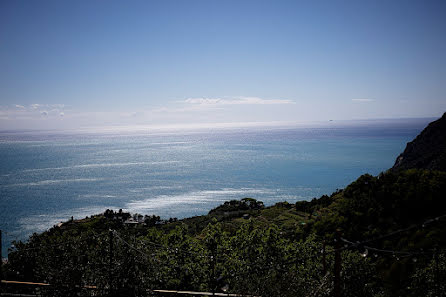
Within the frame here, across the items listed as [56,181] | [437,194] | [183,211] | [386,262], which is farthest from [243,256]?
[56,181]

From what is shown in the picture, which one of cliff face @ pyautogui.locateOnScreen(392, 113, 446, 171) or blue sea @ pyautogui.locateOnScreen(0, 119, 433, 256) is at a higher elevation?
cliff face @ pyautogui.locateOnScreen(392, 113, 446, 171)

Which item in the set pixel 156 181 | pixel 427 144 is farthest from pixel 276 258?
pixel 156 181

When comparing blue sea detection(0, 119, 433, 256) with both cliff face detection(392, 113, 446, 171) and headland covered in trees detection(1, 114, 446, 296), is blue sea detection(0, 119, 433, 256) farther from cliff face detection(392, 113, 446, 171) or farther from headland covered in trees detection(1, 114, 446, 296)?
headland covered in trees detection(1, 114, 446, 296)

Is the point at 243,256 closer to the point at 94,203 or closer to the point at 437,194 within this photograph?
the point at 437,194

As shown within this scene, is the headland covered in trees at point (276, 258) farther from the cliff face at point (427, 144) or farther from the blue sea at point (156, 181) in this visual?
the blue sea at point (156, 181)

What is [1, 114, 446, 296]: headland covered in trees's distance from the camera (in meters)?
9.79

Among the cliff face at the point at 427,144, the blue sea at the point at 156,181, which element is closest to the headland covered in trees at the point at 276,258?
the cliff face at the point at 427,144

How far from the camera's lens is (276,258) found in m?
15.5

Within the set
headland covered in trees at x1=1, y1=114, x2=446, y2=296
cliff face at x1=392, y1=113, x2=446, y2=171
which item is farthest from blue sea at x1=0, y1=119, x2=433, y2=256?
headland covered in trees at x1=1, y1=114, x2=446, y2=296

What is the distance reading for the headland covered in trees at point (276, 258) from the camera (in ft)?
32.1

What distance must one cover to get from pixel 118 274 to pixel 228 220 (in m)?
35.7

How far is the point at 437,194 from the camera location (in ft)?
82.7

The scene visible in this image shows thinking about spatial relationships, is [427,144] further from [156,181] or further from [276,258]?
[156,181]

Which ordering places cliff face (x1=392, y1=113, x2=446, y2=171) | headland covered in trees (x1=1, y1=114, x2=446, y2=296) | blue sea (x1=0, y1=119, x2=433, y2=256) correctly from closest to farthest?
headland covered in trees (x1=1, y1=114, x2=446, y2=296) < cliff face (x1=392, y1=113, x2=446, y2=171) < blue sea (x1=0, y1=119, x2=433, y2=256)
